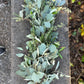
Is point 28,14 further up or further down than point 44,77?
further up

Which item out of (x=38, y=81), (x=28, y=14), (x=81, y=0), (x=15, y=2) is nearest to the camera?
(x=38, y=81)

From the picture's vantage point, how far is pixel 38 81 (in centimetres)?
111

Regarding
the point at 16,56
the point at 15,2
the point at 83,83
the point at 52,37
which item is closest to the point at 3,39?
the point at 16,56

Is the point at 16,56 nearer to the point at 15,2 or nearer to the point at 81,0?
the point at 15,2

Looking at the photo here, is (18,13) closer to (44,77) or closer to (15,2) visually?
(15,2)

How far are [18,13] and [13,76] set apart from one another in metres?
0.53

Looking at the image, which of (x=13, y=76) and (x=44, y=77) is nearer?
(x=44, y=77)

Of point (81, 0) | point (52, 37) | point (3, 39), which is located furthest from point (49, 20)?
point (81, 0)

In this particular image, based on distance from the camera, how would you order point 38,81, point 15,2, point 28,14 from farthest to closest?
point 15,2
point 28,14
point 38,81

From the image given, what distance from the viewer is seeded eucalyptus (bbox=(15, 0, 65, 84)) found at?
1.15 meters

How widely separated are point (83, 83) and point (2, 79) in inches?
43.8

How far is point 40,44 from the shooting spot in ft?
3.96

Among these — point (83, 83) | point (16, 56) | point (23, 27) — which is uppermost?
point (23, 27)

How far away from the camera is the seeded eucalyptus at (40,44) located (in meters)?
1.15
